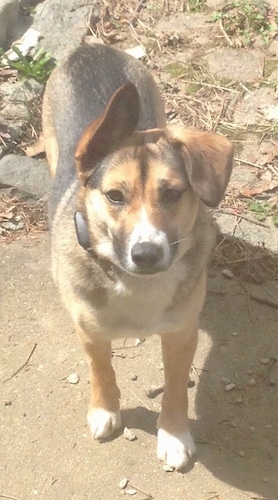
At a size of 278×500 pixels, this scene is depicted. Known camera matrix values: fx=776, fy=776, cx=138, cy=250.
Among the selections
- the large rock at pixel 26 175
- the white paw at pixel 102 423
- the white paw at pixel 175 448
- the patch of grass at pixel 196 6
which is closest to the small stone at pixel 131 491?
the white paw at pixel 175 448

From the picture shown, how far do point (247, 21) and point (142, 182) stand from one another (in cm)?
362

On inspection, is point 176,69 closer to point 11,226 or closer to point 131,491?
point 11,226

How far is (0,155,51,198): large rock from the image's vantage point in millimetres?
4980

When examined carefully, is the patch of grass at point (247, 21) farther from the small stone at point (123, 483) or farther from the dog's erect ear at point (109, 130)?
the small stone at point (123, 483)

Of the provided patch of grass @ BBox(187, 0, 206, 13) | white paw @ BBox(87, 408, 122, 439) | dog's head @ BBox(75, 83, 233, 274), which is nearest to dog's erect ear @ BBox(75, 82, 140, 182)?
dog's head @ BBox(75, 83, 233, 274)

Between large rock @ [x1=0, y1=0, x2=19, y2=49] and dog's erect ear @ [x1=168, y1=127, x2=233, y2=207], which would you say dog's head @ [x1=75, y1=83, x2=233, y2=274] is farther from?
large rock @ [x1=0, y1=0, x2=19, y2=49]

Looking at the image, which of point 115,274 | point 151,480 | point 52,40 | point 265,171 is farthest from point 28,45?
point 151,480

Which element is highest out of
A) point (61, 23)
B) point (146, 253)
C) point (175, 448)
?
point (146, 253)

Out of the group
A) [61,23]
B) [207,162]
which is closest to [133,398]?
[207,162]

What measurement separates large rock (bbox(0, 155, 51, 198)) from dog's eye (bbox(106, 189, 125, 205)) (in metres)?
2.03

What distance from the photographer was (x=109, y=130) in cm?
305

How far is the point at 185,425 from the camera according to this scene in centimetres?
373

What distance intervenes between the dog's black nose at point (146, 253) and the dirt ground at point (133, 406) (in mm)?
1270

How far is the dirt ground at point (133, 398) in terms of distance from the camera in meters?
3.60
